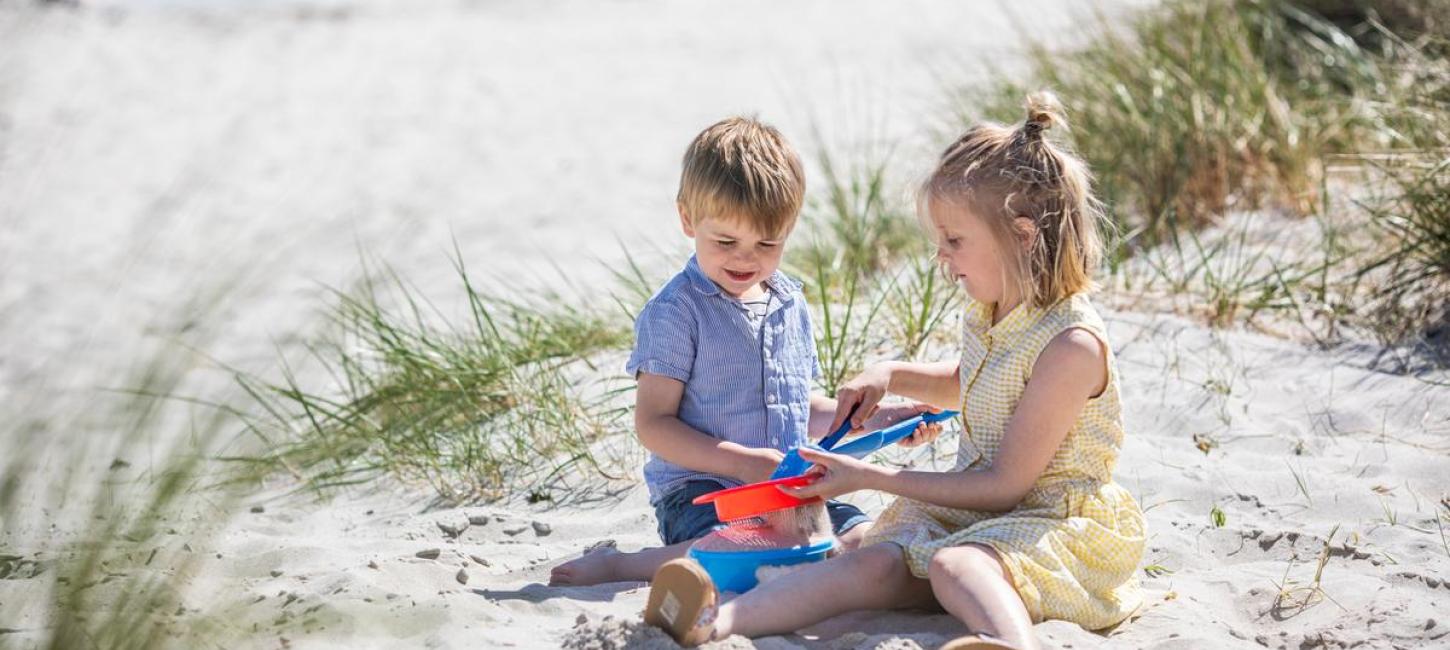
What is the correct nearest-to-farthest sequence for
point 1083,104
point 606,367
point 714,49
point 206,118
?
point 606,367
point 1083,104
point 206,118
point 714,49

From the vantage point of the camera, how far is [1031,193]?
2.53 metres

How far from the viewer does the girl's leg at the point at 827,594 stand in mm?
2438

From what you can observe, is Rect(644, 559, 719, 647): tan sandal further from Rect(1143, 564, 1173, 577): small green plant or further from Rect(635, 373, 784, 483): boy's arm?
Rect(1143, 564, 1173, 577): small green plant

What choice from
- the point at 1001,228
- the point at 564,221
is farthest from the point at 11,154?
the point at 1001,228

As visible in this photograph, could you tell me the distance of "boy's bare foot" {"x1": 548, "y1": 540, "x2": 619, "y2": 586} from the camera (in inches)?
111

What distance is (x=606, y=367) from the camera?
4.13 m

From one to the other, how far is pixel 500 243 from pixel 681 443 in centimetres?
387

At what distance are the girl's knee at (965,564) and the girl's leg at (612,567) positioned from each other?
556 millimetres

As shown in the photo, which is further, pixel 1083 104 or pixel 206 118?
pixel 206 118

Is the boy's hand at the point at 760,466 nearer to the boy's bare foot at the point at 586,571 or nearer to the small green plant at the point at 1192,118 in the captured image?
the boy's bare foot at the point at 586,571

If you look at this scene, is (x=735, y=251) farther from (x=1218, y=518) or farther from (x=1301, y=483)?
(x=1301, y=483)

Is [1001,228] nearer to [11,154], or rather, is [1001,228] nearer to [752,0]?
[11,154]

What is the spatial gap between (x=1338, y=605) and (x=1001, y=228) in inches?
36.9

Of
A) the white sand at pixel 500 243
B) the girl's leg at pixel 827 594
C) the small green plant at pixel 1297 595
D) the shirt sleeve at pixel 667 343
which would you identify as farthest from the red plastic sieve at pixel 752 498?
the small green plant at pixel 1297 595
